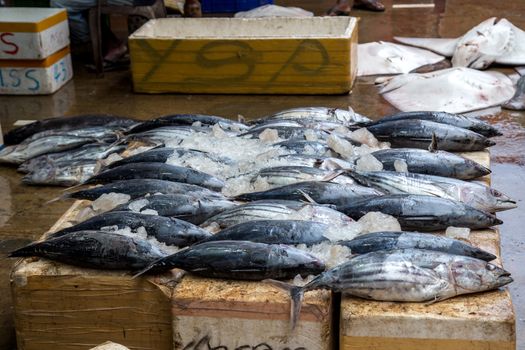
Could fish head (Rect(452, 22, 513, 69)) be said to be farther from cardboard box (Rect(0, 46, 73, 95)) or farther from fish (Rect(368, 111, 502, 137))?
cardboard box (Rect(0, 46, 73, 95))

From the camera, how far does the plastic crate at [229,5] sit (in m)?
10.0

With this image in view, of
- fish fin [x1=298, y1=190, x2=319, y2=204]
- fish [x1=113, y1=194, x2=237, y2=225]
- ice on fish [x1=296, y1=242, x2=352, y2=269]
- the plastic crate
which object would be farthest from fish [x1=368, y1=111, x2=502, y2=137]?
the plastic crate

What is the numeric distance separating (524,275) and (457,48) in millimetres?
4371

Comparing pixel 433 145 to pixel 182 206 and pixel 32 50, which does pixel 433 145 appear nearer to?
pixel 182 206

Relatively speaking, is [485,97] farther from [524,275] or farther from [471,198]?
[471,198]

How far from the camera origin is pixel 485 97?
6.70 m

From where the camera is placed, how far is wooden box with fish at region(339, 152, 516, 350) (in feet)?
8.85

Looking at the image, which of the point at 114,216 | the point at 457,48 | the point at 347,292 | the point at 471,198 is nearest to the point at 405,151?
the point at 471,198

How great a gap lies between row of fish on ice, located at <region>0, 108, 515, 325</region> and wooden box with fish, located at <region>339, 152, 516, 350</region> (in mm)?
48

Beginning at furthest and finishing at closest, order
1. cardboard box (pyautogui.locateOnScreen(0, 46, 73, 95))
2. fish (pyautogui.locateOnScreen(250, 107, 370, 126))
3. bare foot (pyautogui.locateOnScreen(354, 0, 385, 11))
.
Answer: bare foot (pyautogui.locateOnScreen(354, 0, 385, 11)) → cardboard box (pyautogui.locateOnScreen(0, 46, 73, 95)) → fish (pyautogui.locateOnScreen(250, 107, 370, 126))

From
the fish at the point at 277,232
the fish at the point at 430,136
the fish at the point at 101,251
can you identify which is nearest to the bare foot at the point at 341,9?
the fish at the point at 430,136

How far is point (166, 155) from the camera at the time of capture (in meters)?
4.06

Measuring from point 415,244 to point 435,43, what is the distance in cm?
589

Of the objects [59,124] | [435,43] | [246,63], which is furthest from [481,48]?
[59,124]
